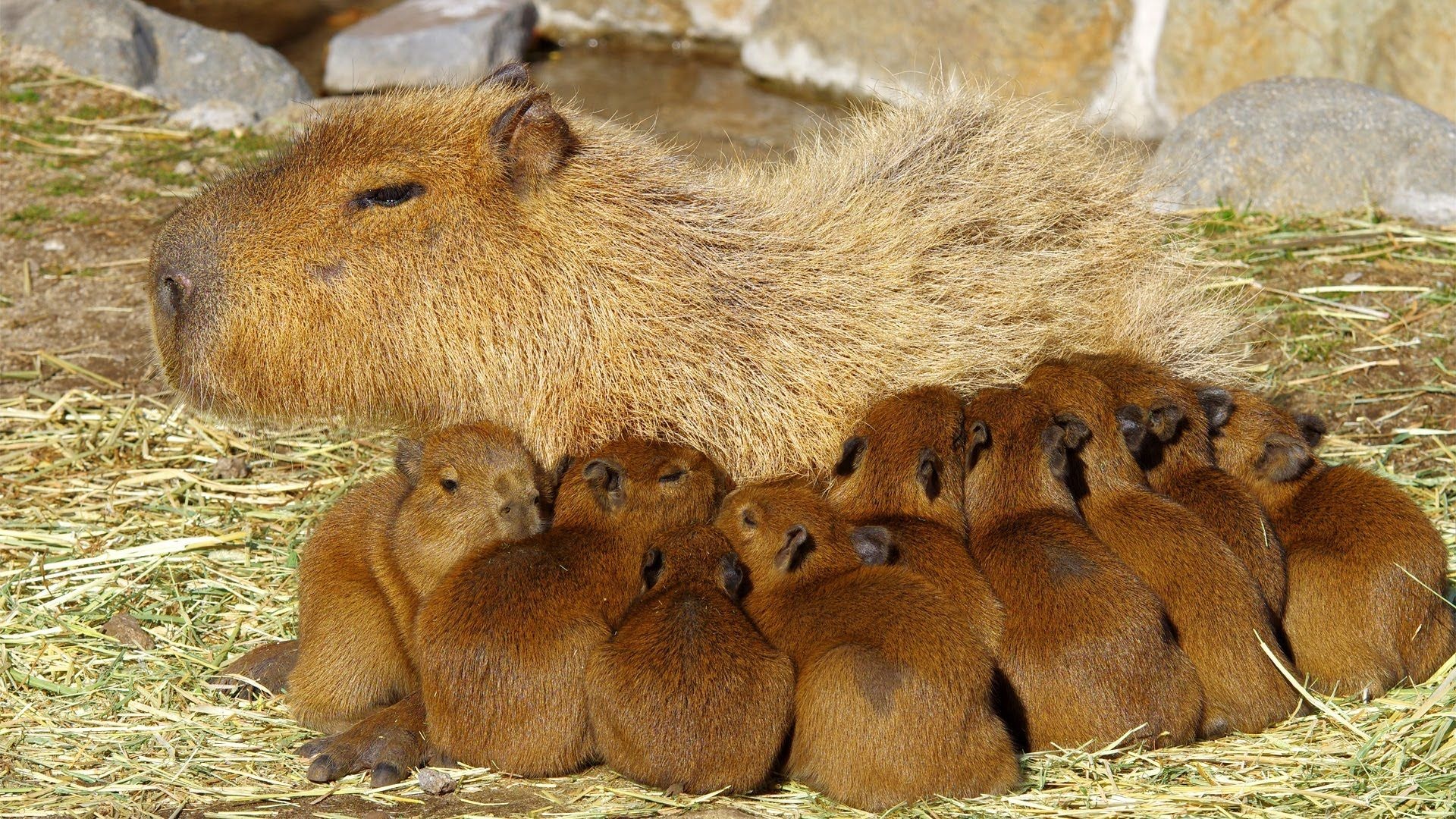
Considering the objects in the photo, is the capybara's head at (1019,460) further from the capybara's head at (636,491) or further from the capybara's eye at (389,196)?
the capybara's eye at (389,196)

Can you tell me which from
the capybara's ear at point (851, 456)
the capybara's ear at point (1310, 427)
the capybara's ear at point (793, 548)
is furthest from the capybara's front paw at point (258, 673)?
the capybara's ear at point (1310, 427)

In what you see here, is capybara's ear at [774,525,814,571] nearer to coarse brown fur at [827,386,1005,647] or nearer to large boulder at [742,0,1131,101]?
coarse brown fur at [827,386,1005,647]

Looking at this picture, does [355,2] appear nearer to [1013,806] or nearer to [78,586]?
[78,586]

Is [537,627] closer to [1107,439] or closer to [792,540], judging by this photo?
[792,540]

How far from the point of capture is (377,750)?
3.76 meters

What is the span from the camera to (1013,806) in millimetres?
3479

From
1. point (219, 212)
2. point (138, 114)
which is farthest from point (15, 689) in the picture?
point (138, 114)

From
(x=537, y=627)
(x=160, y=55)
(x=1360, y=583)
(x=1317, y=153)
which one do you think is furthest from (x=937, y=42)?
(x=537, y=627)

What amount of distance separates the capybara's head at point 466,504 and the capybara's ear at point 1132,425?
5.39 ft

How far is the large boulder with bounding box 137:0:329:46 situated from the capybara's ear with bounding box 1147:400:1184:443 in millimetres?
9680

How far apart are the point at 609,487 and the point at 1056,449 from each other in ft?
3.97

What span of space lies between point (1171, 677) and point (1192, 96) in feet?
22.0

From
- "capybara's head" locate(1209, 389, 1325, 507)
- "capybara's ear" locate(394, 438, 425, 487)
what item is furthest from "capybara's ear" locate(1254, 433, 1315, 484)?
"capybara's ear" locate(394, 438, 425, 487)

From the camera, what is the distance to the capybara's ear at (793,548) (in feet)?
12.1
